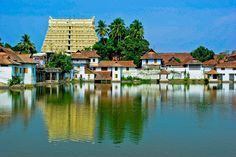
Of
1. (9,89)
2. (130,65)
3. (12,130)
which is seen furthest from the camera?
(130,65)

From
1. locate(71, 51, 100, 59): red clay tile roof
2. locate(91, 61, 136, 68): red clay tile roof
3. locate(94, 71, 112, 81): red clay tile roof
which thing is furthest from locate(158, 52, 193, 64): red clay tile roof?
Answer: locate(71, 51, 100, 59): red clay tile roof

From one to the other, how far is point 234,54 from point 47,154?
71.0 m

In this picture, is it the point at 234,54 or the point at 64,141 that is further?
the point at 234,54

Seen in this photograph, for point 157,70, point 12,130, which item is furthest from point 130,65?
point 12,130

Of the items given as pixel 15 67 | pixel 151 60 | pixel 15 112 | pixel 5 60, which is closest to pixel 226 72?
pixel 151 60

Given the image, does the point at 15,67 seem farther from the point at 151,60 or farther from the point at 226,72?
the point at 226,72

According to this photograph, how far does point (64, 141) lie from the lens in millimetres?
14836

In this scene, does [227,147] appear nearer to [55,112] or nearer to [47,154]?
[47,154]

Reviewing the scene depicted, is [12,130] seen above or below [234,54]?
below

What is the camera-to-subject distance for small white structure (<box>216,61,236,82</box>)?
2763 inches

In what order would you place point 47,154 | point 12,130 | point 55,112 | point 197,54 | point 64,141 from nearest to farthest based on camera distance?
point 47,154
point 64,141
point 12,130
point 55,112
point 197,54

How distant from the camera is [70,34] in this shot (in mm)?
99562

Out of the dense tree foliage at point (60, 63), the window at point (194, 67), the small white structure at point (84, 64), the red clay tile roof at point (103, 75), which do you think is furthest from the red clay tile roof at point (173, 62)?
the dense tree foliage at point (60, 63)

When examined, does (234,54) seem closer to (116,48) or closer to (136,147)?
(116,48)
